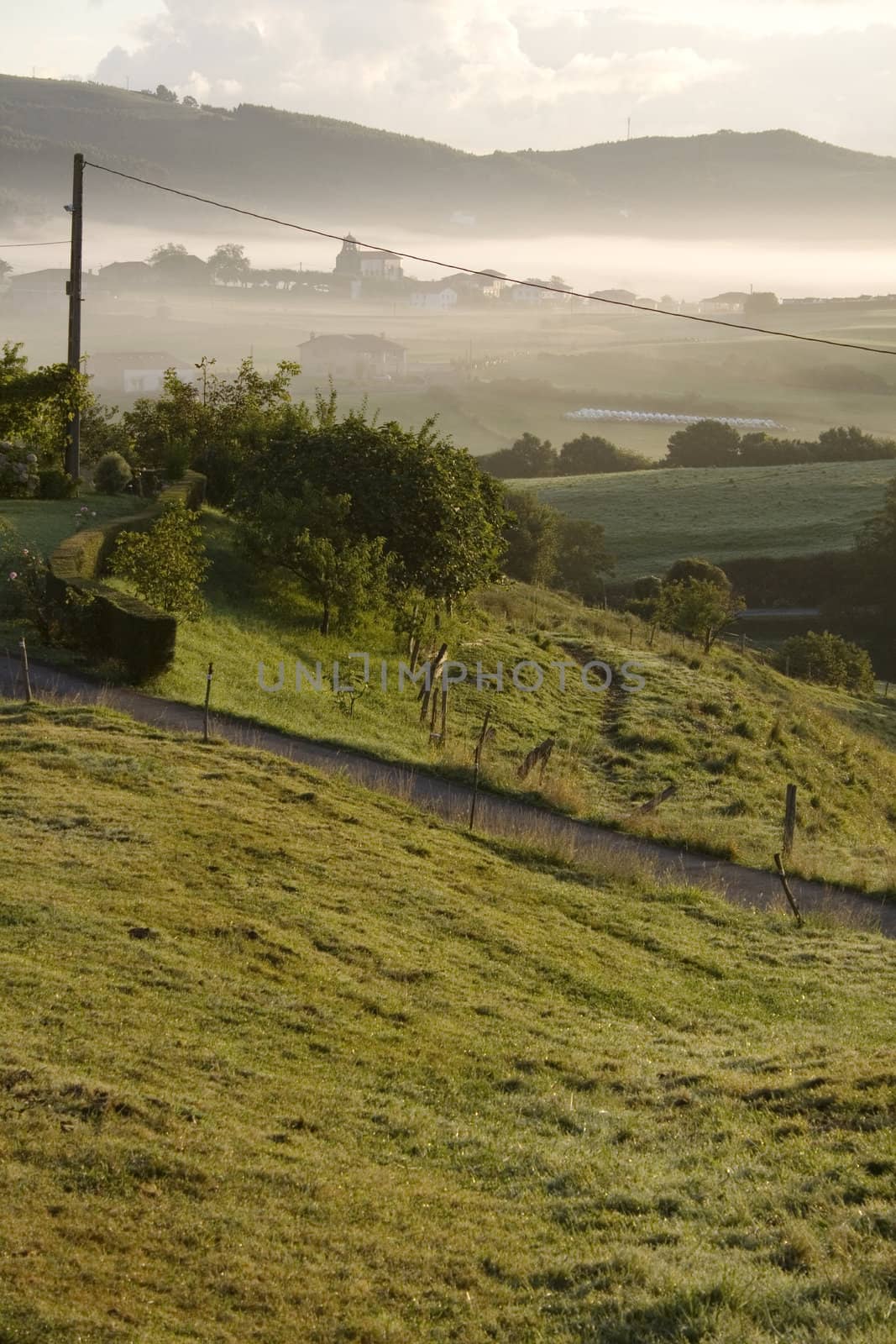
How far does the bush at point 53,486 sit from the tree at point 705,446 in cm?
10483

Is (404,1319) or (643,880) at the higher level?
(404,1319)

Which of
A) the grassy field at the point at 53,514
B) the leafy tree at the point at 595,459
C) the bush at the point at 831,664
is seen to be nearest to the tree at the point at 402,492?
the grassy field at the point at 53,514

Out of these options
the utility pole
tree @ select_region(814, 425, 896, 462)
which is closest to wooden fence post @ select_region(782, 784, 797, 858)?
the utility pole

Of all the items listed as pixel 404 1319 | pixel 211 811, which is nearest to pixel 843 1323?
pixel 404 1319

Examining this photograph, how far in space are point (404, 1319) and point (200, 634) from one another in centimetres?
2322

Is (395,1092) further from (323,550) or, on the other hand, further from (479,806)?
(323,550)

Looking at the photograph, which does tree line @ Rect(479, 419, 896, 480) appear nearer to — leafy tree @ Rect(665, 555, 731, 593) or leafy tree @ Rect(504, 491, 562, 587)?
leafy tree @ Rect(504, 491, 562, 587)

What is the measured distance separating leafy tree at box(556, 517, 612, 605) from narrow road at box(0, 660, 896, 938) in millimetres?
51806

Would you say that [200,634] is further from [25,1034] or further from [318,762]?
[25,1034]

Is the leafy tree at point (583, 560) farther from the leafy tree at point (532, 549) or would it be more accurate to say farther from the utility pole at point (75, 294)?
the utility pole at point (75, 294)

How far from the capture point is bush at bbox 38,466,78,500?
38.2m

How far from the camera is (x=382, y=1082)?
36.0 ft

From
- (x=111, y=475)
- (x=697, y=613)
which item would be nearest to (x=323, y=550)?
(x=111, y=475)

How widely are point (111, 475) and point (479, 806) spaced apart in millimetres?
22673
